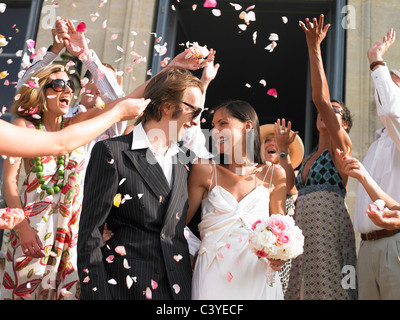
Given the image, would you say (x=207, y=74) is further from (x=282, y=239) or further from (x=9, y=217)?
(x=9, y=217)

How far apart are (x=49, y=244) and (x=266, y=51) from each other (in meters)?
6.32

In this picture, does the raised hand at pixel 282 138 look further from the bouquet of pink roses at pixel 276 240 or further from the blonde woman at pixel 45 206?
the bouquet of pink roses at pixel 276 240

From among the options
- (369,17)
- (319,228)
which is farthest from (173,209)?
(369,17)

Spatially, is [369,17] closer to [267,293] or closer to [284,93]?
[267,293]

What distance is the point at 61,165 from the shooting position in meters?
3.65

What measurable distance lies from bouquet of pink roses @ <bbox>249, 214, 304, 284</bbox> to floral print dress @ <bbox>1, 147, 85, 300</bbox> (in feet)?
3.75

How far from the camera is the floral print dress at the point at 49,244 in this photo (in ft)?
11.1

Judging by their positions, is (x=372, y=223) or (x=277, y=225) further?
(x=372, y=223)

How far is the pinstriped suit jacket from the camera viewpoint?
2.61 m

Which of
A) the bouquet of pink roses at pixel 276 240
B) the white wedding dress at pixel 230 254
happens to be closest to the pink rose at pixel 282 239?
the bouquet of pink roses at pixel 276 240

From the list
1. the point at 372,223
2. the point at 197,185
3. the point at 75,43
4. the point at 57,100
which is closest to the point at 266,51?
the point at 75,43

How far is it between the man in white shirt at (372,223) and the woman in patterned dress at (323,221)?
0.14 m

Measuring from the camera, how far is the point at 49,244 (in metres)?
3.44

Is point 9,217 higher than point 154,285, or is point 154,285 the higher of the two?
point 9,217
